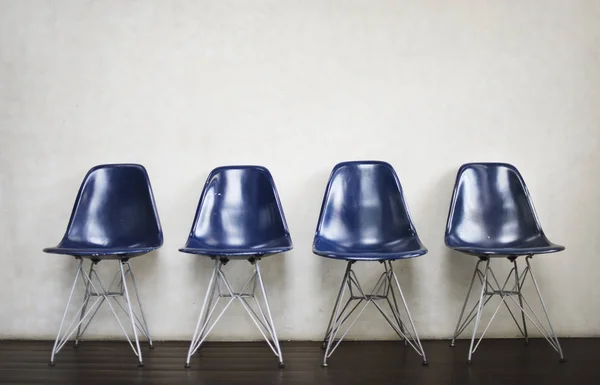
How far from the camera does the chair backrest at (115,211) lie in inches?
127

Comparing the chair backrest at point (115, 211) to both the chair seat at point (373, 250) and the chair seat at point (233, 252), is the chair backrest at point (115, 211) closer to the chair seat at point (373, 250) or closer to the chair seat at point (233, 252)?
the chair seat at point (233, 252)

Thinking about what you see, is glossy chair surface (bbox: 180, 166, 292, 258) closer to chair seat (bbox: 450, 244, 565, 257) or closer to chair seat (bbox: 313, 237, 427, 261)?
chair seat (bbox: 313, 237, 427, 261)

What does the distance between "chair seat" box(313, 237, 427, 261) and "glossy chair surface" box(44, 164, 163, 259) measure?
3.07ft

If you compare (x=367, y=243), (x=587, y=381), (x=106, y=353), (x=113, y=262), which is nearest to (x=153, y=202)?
(x=113, y=262)

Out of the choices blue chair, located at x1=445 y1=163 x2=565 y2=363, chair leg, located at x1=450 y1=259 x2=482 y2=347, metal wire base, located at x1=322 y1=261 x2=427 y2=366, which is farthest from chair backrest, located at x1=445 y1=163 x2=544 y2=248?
metal wire base, located at x1=322 y1=261 x2=427 y2=366

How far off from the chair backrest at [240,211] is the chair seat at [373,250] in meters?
0.25

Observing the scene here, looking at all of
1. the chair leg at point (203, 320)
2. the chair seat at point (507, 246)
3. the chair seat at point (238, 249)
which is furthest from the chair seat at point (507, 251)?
the chair leg at point (203, 320)

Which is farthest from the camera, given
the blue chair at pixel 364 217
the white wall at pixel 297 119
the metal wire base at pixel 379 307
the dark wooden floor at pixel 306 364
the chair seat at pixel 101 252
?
the white wall at pixel 297 119

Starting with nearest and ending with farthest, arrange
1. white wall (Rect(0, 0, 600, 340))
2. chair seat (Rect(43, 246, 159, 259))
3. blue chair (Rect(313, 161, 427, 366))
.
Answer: chair seat (Rect(43, 246, 159, 259)) → blue chair (Rect(313, 161, 427, 366)) → white wall (Rect(0, 0, 600, 340))

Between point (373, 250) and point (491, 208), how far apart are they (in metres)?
0.78

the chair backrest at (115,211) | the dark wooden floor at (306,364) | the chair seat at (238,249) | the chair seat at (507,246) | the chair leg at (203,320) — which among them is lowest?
the dark wooden floor at (306,364)

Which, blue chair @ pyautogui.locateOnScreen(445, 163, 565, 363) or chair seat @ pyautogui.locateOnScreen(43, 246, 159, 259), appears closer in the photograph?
chair seat @ pyautogui.locateOnScreen(43, 246, 159, 259)

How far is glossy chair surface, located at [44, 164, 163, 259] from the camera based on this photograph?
3.21 metres

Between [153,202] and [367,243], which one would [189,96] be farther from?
[367,243]
